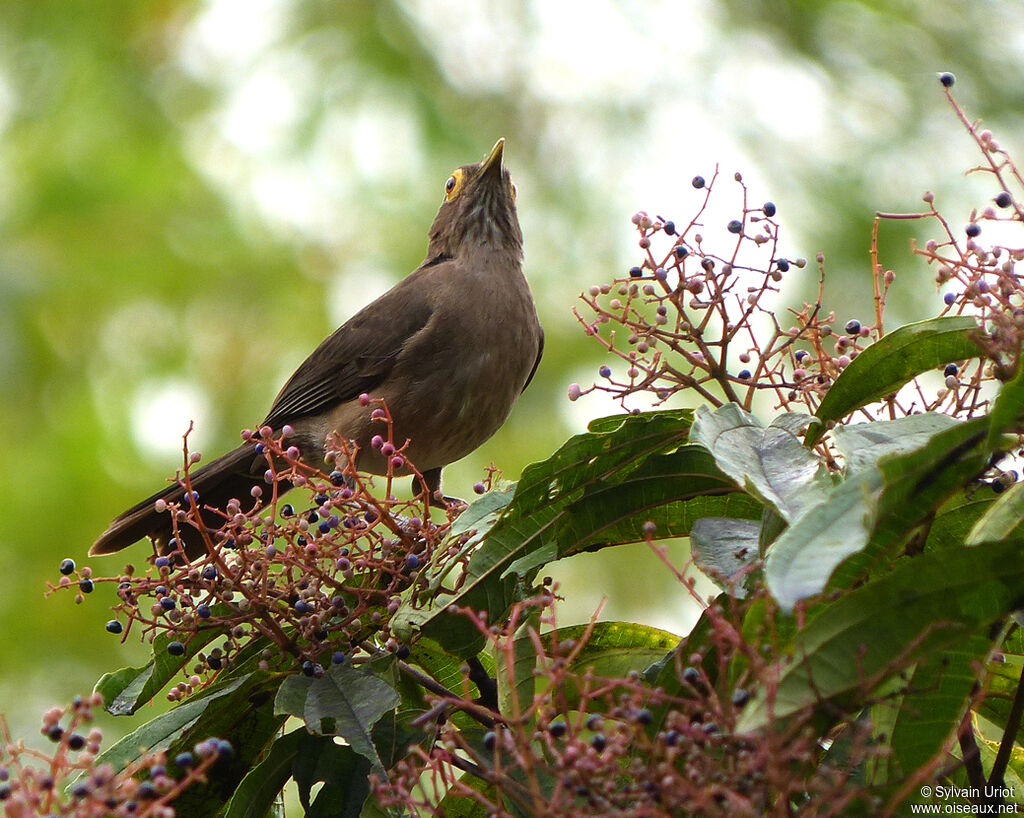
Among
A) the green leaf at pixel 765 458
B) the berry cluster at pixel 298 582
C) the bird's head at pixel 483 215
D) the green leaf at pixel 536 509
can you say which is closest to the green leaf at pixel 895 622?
the green leaf at pixel 765 458

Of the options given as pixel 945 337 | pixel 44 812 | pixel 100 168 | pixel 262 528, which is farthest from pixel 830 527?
pixel 100 168

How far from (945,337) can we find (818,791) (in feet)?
2.68

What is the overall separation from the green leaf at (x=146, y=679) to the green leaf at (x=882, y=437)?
1.34m

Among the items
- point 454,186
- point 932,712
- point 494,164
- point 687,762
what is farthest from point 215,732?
point 454,186

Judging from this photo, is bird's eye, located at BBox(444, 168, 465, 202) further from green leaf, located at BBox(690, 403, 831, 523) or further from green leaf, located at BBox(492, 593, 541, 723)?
green leaf, located at BBox(690, 403, 831, 523)

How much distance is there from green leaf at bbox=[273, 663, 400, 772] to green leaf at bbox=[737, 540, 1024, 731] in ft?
2.57

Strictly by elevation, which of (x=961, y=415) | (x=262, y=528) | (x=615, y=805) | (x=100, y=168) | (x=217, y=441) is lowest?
(x=615, y=805)

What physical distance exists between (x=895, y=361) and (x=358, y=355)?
10.9 feet

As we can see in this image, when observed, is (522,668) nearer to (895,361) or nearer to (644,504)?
(644,504)

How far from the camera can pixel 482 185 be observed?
5469 millimetres

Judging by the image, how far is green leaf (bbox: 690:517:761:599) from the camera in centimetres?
182

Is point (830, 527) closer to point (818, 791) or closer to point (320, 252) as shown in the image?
point (818, 791)

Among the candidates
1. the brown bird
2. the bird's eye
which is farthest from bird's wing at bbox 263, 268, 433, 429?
the bird's eye

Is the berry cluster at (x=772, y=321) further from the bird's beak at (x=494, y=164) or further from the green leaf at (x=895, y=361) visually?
the bird's beak at (x=494, y=164)
